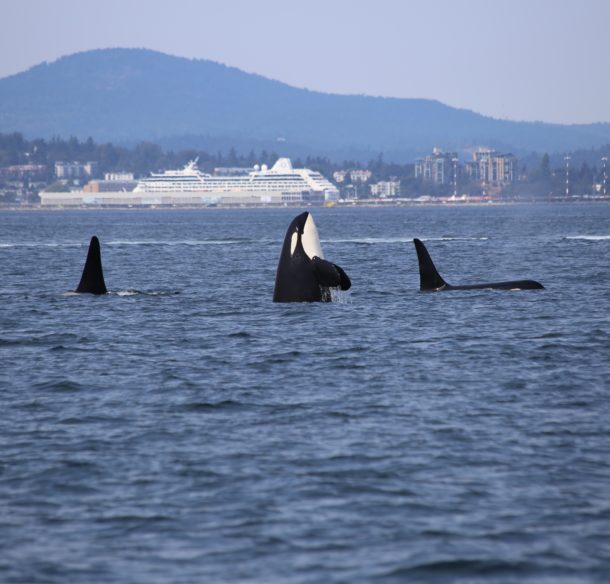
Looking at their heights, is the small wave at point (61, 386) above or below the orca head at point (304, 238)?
below

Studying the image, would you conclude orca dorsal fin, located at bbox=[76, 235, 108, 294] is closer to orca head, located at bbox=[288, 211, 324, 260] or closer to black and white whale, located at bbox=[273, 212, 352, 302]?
black and white whale, located at bbox=[273, 212, 352, 302]

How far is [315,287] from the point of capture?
95.2ft

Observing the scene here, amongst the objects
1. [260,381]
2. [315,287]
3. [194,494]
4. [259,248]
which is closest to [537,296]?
[315,287]

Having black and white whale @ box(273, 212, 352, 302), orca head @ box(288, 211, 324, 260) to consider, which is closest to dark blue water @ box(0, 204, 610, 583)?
black and white whale @ box(273, 212, 352, 302)

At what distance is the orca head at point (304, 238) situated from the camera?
26969mm

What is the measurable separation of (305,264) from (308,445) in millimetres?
12307

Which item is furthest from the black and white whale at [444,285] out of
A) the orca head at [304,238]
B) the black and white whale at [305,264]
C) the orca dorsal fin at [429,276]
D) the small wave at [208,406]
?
the small wave at [208,406]

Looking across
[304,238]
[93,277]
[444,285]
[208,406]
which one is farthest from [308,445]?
[93,277]

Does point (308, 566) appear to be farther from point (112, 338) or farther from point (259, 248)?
point (259, 248)

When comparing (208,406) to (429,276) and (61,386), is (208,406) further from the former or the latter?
(429,276)

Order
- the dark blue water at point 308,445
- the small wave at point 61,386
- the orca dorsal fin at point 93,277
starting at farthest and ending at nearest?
the orca dorsal fin at point 93,277
the small wave at point 61,386
the dark blue water at point 308,445

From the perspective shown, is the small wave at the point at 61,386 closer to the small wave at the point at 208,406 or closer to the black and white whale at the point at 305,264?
the small wave at the point at 208,406

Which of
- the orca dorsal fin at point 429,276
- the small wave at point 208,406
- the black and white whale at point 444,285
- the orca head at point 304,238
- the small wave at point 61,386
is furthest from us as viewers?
the black and white whale at point 444,285

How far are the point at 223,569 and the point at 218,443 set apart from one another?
464 centimetres
